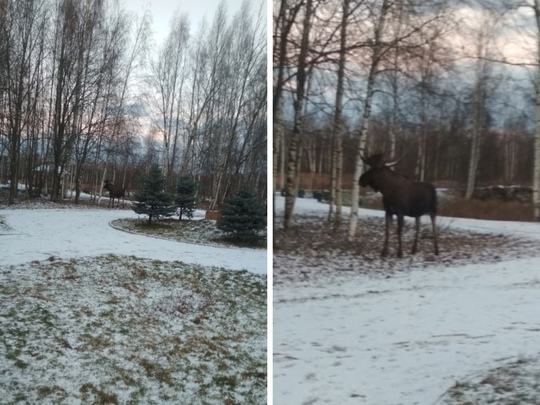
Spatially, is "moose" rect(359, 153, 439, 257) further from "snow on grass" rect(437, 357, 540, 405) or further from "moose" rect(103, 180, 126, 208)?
"moose" rect(103, 180, 126, 208)

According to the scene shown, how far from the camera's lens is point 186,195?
11.3ft

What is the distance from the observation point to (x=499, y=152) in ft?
9.65

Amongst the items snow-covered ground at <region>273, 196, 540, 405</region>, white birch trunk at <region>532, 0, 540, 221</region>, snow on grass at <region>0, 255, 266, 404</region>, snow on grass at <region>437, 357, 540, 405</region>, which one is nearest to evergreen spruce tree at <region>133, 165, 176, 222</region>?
snow on grass at <region>0, 255, 266, 404</region>

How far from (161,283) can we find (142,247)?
278 mm

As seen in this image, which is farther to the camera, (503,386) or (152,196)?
(152,196)

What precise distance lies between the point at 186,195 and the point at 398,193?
1420 mm

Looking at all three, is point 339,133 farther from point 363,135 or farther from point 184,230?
point 184,230

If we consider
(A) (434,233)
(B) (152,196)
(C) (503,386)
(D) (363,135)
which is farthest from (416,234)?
(B) (152,196)

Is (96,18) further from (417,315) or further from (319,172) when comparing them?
(417,315)

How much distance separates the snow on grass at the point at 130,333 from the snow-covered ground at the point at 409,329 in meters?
0.39

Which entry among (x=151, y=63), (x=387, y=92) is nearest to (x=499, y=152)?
(x=387, y=92)

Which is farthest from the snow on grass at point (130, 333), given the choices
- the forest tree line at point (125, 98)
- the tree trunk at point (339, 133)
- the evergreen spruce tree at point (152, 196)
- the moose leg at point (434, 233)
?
the moose leg at point (434, 233)

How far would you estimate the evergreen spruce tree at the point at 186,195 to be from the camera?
3.45 meters

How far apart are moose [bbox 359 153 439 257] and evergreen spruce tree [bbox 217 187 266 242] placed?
735 millimetres
